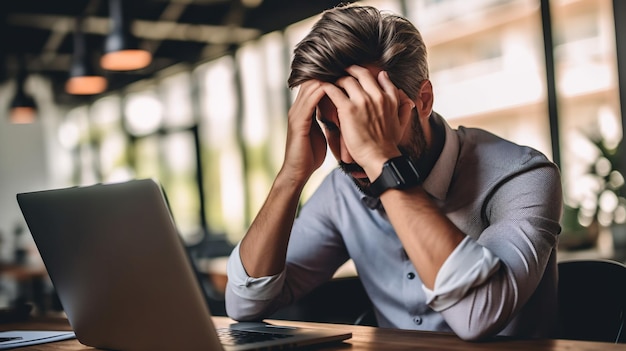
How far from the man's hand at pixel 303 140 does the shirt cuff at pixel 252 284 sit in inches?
8.8

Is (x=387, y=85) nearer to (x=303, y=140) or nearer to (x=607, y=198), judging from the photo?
(x=303, y=140)

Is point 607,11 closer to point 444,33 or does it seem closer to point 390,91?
point 444,33

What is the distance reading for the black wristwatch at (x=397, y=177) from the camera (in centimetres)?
129

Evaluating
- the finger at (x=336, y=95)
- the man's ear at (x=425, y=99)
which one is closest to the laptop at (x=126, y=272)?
the finger at (x=336, y=95)

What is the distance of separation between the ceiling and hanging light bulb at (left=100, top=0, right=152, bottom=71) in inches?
80.7

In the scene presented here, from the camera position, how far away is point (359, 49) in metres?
1.49

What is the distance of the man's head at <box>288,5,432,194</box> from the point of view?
1470mm

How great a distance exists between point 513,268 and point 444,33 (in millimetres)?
4617

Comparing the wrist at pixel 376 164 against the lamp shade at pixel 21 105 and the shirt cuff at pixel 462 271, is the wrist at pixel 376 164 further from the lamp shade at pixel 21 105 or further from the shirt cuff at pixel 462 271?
the lamp shade at pixel 21 105

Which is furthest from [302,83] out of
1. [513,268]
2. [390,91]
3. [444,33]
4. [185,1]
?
[185,1]

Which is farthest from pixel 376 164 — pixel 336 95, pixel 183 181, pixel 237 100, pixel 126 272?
pixel 183 181

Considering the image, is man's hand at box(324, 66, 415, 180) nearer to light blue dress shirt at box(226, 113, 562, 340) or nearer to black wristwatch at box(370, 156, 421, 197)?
black wristwatch at box(370, 156, 421, 197)

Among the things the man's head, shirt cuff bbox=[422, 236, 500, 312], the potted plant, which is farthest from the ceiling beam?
shirt cuff bbox=[422, 236, 500, 312]

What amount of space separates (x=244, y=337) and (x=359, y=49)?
2.09ft
